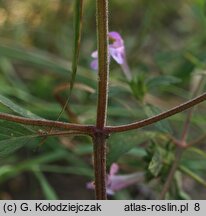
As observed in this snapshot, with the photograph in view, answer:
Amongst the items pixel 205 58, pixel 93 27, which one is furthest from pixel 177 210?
pixel 93 27

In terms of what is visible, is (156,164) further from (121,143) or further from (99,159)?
(99,159)

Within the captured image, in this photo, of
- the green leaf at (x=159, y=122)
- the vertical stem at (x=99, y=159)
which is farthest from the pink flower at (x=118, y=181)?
the vertical stem at (x=99, y=159)

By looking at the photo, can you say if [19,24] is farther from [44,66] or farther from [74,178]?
[74,178]

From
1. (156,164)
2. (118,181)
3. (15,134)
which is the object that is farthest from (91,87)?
(15,134)

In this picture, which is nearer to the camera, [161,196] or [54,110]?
[161,196]

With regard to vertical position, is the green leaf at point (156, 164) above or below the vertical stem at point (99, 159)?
above

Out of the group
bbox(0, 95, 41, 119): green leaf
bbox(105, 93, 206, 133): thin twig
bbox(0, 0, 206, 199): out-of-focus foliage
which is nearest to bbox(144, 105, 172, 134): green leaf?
bbox(0, 0, 206, 199): out-of-focus foliage

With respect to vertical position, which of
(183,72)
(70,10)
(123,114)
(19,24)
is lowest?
(123,114)

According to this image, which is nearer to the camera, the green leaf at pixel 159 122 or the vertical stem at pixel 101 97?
the vertical stem at pixel 101 97

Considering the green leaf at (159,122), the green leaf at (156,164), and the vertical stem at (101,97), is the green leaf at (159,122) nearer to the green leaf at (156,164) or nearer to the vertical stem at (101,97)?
the green leaf at (156,164)
